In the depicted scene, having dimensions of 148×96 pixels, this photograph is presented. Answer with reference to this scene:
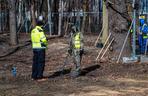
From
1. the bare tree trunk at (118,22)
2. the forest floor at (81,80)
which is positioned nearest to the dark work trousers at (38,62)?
the forest floor at (81,80)

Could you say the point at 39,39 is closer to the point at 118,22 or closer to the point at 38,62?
the point at 38,62

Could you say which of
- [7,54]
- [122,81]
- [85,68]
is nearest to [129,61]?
[85,68]

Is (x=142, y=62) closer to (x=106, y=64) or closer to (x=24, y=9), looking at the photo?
(x=106, y=64)

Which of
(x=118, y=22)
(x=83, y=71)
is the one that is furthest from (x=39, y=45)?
(x=118, y=22)

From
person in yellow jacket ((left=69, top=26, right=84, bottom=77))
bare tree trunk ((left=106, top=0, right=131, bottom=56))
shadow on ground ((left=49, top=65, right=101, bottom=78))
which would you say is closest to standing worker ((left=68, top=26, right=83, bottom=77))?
person in yellow jacket ((left=69, top=26, right=84, bottom=77))

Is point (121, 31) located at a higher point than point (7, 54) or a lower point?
higher

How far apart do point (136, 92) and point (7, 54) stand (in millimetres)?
14267

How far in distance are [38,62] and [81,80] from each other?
1.60 meters

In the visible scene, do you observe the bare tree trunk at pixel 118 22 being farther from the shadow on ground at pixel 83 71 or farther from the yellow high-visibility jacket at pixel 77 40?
the yellow high-visibility jacket at pixel 77 40

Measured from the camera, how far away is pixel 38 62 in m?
16.6

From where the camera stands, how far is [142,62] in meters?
20.7

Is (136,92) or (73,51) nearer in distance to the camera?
(136,92)

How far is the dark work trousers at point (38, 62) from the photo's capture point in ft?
54.3

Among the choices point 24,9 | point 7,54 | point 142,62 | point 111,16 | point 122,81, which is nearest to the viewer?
point 122,81
